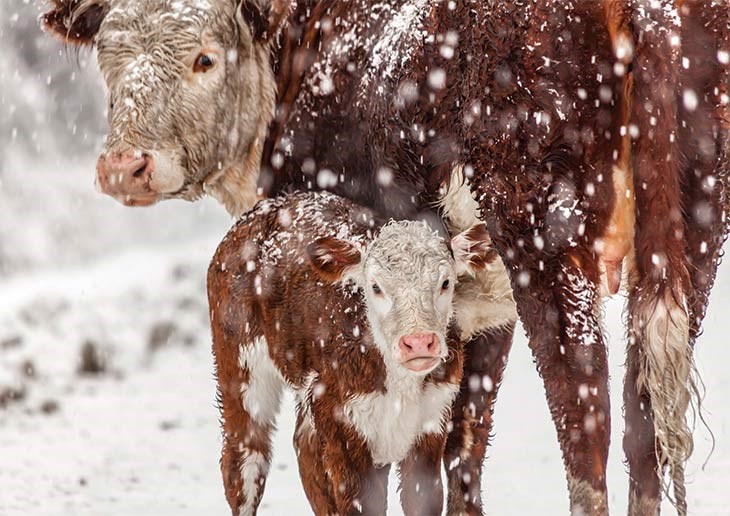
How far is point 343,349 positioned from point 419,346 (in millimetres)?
498

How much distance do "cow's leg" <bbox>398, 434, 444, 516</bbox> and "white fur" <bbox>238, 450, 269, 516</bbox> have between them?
0.71 meters

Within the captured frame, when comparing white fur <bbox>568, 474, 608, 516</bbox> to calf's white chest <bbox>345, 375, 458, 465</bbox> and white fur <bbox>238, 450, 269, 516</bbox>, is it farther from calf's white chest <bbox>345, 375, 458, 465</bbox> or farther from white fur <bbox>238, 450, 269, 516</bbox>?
white fur <bbox>238, 450, 269, 516</bbox>

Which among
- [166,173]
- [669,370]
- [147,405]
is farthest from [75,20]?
[147,405]

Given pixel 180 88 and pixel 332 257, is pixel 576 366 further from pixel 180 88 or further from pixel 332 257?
pixel 180 88

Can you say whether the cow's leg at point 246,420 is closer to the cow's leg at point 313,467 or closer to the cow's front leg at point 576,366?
the cow's leg at point 313,467

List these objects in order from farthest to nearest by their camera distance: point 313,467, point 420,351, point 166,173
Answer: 1. point 166,173
2. point 313,467
3. point 420,351

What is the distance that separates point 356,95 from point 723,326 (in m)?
7.24

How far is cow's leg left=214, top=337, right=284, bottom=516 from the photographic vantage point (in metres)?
5.14

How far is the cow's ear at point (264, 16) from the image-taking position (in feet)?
17.6

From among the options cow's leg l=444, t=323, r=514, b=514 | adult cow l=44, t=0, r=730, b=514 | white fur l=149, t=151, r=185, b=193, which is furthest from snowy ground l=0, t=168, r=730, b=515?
adult cow l=44, t=0, r=730, b=514

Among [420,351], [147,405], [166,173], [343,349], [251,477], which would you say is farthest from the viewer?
[147,405]

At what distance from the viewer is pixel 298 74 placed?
545 cm

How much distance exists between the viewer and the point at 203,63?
17.1 feet

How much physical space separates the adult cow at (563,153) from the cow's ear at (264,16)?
31 centimetres
